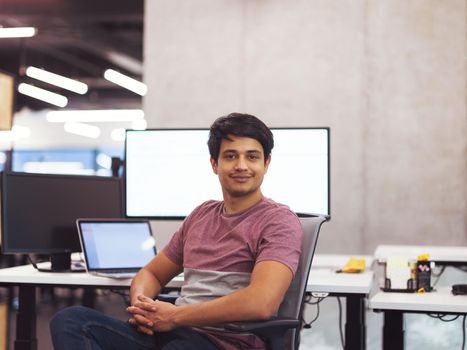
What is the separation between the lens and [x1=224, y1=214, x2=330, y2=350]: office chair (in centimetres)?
193

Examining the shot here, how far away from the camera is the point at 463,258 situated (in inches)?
118

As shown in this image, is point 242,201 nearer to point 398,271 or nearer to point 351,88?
point 398,271

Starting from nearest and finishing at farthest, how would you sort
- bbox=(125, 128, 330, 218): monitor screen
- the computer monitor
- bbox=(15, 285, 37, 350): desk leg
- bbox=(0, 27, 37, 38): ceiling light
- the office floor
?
bbox=(15, 285, 37, 350): desk leg
the computer monitor
bbox=(125, 128, 330, 218): monitor screen
the office floor
bbox=(0, 27, 37, 38): ceiling light

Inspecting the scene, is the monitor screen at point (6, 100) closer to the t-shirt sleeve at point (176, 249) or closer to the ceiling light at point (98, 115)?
the t-shirt sleeve at point (176, 249)

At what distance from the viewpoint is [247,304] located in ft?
6.43

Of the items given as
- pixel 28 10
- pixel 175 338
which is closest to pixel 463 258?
pixel 175 338

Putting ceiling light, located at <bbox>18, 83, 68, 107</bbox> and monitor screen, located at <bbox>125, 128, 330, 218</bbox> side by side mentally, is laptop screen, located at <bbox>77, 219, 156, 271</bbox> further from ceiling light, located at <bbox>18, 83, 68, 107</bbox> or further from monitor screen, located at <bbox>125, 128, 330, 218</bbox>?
ceiling light, located at <bbox>18, 83, 68, 107</bbox>

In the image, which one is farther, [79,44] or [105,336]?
[79,44]

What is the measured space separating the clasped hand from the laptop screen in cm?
59

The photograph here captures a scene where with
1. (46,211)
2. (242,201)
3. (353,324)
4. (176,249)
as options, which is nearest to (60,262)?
(46,211)

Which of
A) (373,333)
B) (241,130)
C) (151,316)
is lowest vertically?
(373,333)

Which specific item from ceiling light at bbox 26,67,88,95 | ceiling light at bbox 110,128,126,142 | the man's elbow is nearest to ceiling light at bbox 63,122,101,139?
ceiling light at bbox 110,128,126,142

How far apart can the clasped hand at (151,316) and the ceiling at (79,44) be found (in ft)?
18.1

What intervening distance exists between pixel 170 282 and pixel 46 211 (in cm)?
71
